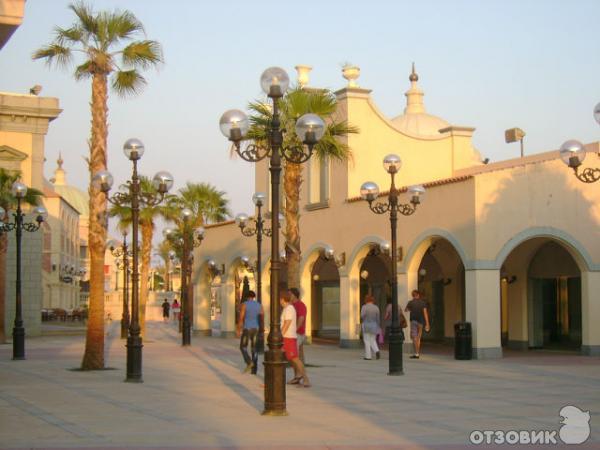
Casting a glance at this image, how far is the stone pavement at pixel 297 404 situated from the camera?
11641 mm

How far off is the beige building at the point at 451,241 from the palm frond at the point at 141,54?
901 cm

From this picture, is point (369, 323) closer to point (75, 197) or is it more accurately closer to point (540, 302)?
point (540, 302)

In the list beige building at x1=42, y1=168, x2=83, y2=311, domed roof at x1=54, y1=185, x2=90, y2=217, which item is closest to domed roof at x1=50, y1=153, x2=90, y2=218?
domed roof at x1=54, y1=185, x2=90, y2=217

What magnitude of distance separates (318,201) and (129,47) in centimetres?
1388

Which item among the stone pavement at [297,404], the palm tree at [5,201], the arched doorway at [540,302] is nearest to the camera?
the stone pavement at [297,404]

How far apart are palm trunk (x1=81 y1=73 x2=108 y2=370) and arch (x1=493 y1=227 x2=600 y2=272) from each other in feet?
34.4

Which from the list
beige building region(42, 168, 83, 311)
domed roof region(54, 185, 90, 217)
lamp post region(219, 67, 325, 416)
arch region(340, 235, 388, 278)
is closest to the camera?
lamp post region(219, 67, 325, 416)

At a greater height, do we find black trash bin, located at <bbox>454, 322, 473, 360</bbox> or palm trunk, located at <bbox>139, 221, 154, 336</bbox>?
palm trunk, located at <bbox>139, 221, 154, 336</bbox>

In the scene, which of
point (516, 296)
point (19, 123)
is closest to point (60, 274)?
point (19, 123)

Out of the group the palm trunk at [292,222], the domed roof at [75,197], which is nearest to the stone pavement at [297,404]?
the palm trunk at [292,222]

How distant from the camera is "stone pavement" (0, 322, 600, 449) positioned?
11641mm

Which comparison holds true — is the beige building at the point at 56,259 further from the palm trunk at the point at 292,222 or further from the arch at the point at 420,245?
the palm trunk at the point at 292,222

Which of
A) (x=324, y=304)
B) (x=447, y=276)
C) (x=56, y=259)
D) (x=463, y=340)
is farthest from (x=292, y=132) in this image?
(x=56, y=259)

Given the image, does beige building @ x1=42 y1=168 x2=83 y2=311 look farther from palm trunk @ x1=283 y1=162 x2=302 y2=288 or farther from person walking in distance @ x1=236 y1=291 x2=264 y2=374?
person walking in distance @ x1=236 y1=291 x2=264 y2=374
